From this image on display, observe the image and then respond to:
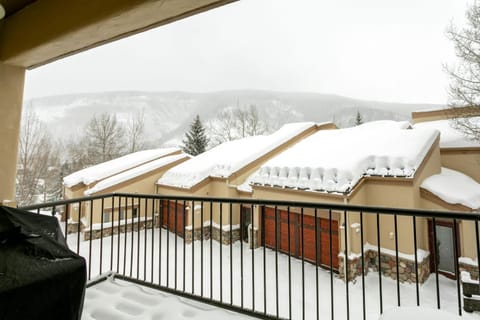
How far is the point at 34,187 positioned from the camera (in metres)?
12.0

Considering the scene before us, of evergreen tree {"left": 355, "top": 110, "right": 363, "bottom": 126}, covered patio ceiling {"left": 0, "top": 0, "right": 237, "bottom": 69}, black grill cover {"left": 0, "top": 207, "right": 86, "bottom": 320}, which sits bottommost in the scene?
black grill cover {"left": 0, "top": 207, "right": 86, "bottom": 320}

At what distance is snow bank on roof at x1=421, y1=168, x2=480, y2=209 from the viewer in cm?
603

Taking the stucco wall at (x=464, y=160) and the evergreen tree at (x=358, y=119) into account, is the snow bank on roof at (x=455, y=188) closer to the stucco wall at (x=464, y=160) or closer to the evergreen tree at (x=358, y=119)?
the stucco wall at (x=464, y=160)

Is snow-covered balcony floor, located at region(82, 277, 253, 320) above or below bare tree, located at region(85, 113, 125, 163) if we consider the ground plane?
below

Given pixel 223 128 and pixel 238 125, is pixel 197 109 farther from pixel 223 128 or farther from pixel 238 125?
pixel 238 125

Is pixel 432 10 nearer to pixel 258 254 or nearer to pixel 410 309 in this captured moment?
pixel 258 254

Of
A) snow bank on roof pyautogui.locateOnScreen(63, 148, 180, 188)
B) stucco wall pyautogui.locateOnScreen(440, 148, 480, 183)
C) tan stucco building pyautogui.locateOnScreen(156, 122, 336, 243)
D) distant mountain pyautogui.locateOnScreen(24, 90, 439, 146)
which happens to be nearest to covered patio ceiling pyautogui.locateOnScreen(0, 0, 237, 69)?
tan stucco building pyautogui.locateOnScreen(156, 122, 336, 243)

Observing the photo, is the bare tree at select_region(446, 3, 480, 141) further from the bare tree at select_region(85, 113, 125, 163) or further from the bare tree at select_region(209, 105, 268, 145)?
the bare tree at select_region(85, 113, 125, 163)

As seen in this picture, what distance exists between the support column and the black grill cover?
0.97 m

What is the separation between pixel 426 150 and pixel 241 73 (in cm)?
2787

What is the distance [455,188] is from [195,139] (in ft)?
56.9

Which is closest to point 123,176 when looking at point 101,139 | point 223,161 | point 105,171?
point 105,171

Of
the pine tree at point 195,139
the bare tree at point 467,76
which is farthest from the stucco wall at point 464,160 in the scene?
the pine tree at point 195,139

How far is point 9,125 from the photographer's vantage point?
206 cm
